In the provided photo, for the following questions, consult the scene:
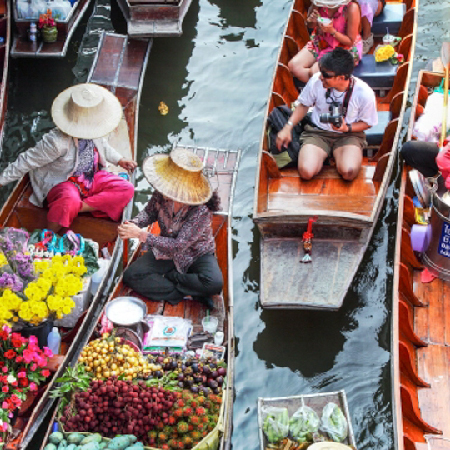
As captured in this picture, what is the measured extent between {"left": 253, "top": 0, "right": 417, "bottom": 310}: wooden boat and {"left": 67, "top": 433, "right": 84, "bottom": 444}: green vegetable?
162cm

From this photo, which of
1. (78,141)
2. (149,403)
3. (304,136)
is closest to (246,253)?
(304,136)

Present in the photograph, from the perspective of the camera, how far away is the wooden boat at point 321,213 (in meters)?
5.10

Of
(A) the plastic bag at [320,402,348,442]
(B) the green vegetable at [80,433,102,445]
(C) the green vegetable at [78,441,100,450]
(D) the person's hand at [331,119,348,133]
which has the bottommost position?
(A) the plastic bag at [320,402,348,442]

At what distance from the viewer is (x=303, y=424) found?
419 centimetres

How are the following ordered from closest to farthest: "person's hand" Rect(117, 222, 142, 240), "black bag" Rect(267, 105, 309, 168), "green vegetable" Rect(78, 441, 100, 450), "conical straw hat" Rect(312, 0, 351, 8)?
"green vegetable" Rect(78, 441, 100, 450) → "person's hand" Rect(117, 222, 142, 240) → "black bag" Rect(267, 105, 309, 168) → "conical straw hat" Rect(312, 0, 351, 8)

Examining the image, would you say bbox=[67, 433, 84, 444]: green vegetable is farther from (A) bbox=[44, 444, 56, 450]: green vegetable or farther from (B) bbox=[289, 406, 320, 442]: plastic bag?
(B) bbox=[289, 406, 320, 442]: plastic bag

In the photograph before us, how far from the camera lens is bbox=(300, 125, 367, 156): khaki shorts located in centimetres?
588

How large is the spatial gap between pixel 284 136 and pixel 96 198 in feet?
5.39

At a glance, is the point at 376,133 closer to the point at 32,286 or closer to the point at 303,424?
the point at 303,424

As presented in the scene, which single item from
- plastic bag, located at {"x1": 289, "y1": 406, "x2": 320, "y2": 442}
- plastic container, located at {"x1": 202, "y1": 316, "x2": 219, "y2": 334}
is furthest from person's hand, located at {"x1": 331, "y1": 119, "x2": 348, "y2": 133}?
plastic bag, located at {"x1": 289, "y1": 406, "x2": 320, "y2": 442}

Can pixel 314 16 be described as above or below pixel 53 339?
above

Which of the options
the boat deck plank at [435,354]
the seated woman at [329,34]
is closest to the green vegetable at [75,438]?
the boat deck plank at [435,354]

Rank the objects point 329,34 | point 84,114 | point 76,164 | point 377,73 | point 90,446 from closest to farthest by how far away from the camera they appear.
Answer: point 90,446 < point 84,114 < point 76,164 < point 329,34 < point 377,73

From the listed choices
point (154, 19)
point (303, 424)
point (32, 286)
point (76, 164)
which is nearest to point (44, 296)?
point (32, 286)
